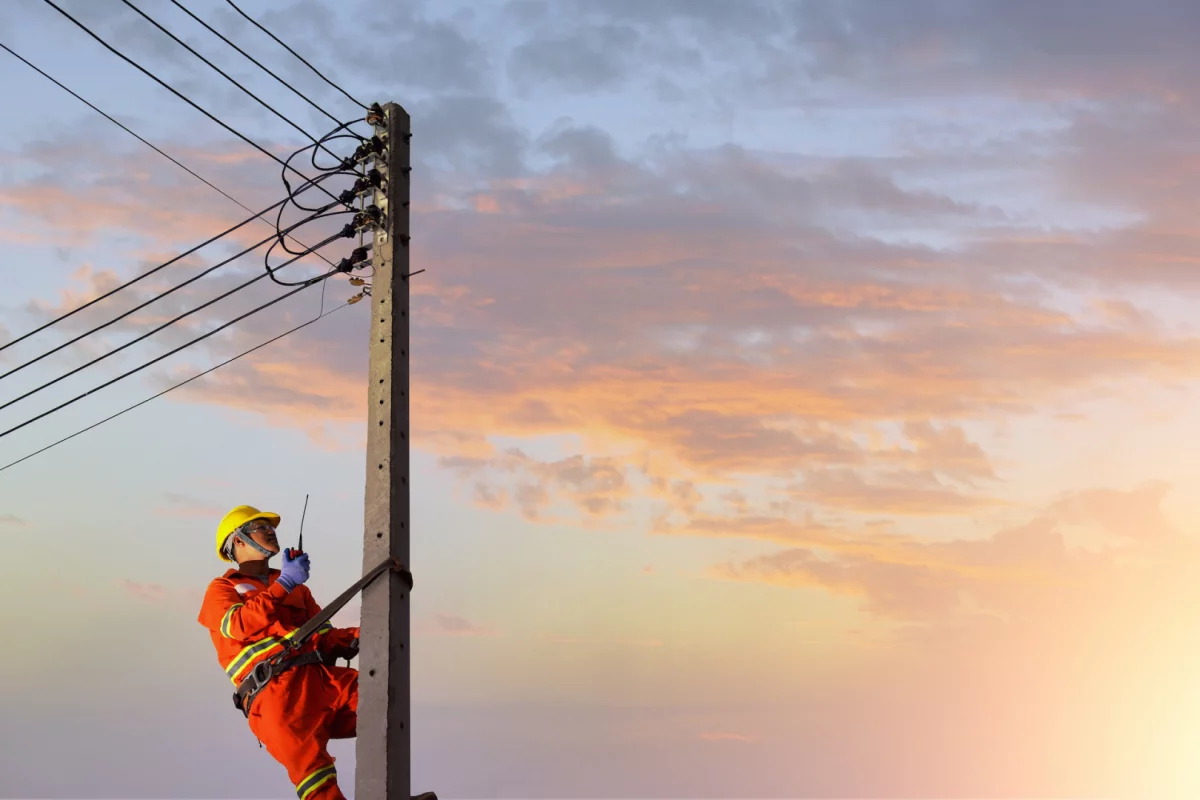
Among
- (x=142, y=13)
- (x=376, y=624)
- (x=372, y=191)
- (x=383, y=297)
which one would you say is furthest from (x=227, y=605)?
(x=142, y=13)

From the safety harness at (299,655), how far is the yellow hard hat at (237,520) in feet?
3.74

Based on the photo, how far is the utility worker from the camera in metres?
10.1

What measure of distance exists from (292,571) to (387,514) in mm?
1053

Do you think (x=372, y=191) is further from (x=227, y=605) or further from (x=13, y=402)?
(x=13, y=402)

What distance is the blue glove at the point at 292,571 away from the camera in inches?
412

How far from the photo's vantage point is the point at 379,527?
398 inches

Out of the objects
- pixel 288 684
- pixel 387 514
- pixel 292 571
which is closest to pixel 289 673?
pixel 288 684

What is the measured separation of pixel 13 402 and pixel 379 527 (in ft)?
17.4

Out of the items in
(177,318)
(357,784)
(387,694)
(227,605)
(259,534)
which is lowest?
(357,784)

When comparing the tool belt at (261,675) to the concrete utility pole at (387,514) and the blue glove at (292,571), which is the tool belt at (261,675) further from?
the concrete utility pole at (387,514)

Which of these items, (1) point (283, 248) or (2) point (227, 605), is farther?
(1) point (283, 248)

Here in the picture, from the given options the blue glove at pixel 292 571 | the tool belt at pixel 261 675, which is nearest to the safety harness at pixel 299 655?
the tool belt at pixel 261 675

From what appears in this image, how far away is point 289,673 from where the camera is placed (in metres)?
10.3

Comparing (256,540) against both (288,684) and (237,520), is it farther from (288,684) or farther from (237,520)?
(288,684)
